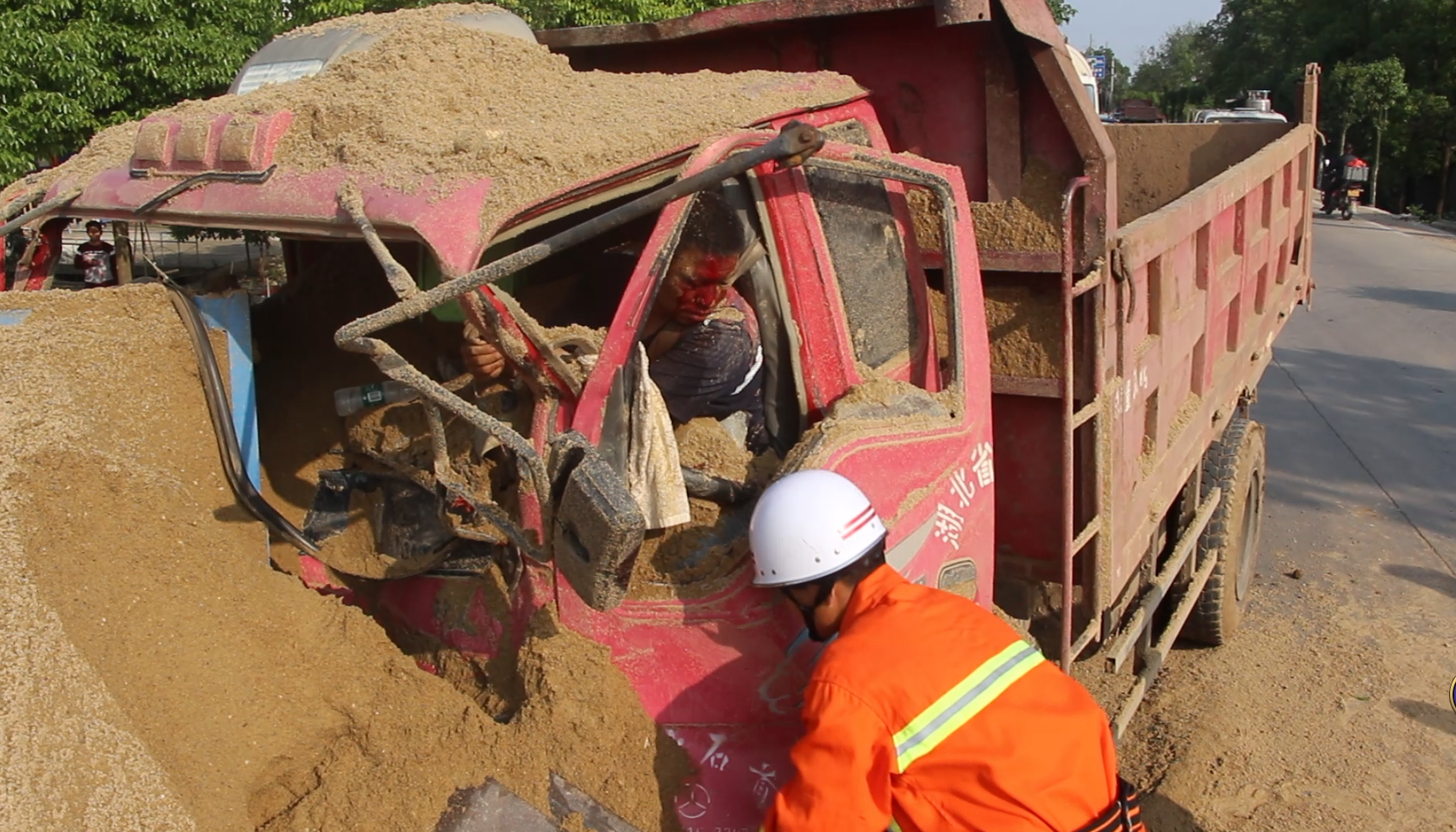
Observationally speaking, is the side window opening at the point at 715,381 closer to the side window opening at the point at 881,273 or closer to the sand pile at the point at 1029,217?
the side window opening at the point at 881,273

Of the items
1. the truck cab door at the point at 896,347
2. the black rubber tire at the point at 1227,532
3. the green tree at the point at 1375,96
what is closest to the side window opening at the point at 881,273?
the truck cab door at the point at 896,347

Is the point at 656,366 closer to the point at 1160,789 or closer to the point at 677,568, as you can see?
the point at 677,568

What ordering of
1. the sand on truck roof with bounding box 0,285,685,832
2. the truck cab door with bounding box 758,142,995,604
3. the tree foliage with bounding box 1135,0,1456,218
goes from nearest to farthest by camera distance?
the sand on truck roof with bounding box 0,285,685,832, the truck cab door with bounding box 758,142,995,604, the tree foliage with bounding box 1135,0,1456,218

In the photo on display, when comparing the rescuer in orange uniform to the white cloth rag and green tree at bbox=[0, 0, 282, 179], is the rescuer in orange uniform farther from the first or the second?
green tree at bbox=[0, 0, 282, 179]

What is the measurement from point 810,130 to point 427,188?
0.64 m

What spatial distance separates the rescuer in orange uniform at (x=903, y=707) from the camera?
1.88m

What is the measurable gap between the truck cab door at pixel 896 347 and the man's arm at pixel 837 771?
47 centimetres

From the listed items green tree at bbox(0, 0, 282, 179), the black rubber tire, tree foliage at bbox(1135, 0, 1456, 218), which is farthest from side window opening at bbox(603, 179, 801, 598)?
tree foliage at bbox(1135, 0, 1456, 218)

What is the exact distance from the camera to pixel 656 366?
2.42 m

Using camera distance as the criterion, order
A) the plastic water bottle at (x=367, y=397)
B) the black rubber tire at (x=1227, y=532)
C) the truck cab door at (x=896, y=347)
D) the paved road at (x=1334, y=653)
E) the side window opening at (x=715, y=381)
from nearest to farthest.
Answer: the side window opening at (x=715, y=381) < the truck cab door at (x=896, y=347) < the plastic water bottle at (x=367, y=397) < the paved road at (x=1334, y=653) < the black rubber tire at (x=1227, y=532)

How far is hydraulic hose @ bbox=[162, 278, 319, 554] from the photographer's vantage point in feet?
7.40

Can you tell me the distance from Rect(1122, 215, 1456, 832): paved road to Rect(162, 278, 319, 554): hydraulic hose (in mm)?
2776

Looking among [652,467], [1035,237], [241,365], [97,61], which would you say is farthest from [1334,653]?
[97,61]

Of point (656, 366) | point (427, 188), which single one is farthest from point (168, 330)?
point (656, 366)
